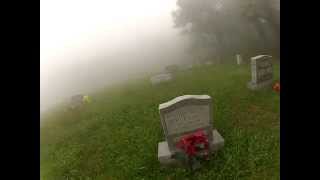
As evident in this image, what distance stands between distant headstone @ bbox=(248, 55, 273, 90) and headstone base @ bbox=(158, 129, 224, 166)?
4.06m

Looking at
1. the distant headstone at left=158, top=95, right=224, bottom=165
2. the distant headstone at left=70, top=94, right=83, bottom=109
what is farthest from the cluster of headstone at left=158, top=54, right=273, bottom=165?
the distant headstone at left=70, top=94, right=83, bottom=109

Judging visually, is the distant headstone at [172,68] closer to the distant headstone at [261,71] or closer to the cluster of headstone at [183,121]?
the distant headstone at [261,71]

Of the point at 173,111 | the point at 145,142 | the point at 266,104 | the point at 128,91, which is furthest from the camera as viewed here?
the point at 128,91

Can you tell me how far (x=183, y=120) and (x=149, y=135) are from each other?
1833 millimetres

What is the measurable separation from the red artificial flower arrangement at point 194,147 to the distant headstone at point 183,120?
358mm

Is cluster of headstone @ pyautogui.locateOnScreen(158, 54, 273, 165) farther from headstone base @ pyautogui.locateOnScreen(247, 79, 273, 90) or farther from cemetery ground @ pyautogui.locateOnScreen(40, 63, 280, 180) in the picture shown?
headstone base @ pyautogui.locateOnScreen(247, 79, 273, 90)

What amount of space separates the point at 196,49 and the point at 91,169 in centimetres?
1358

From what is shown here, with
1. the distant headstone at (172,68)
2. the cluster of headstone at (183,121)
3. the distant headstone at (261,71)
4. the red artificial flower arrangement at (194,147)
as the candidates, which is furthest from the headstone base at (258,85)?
the distant headstone at (172,68)

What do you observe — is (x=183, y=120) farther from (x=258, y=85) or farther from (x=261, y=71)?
(x=261, y=71)

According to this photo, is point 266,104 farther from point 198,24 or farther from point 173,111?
point 198,24

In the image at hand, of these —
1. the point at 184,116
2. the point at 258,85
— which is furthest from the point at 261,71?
the point at 184,116

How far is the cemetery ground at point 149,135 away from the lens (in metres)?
6.64
